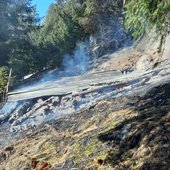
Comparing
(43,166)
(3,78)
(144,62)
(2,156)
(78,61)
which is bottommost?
(43,166)

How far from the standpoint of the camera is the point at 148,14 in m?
7.72

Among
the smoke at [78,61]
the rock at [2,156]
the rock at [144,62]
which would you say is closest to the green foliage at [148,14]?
the rock at [2,156]

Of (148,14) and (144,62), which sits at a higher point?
(144,62)

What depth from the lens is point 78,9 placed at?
110 feet

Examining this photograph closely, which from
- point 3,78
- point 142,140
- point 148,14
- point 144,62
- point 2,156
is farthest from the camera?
point 3,78

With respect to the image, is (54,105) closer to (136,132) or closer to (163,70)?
(163,70)

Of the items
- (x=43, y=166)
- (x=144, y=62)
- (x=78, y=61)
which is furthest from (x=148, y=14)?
(x=78, y=61)

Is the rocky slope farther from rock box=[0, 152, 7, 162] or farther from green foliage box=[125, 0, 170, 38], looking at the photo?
green foliage box=[125, 0, 170, 38]

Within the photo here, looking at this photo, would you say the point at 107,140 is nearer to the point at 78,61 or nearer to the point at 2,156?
the point at 2,156

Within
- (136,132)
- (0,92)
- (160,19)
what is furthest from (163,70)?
(0,92)

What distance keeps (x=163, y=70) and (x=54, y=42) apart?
1874cm

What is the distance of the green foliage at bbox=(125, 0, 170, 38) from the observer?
7.47 m

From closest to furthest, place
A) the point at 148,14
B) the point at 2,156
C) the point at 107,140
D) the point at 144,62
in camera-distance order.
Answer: the point at 107,140 < the point at 148,14 < the point at 2,156 < the point at 144,62

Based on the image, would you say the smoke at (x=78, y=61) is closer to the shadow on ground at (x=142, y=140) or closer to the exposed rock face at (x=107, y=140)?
the exposed rock face at (x=107, y=140)
